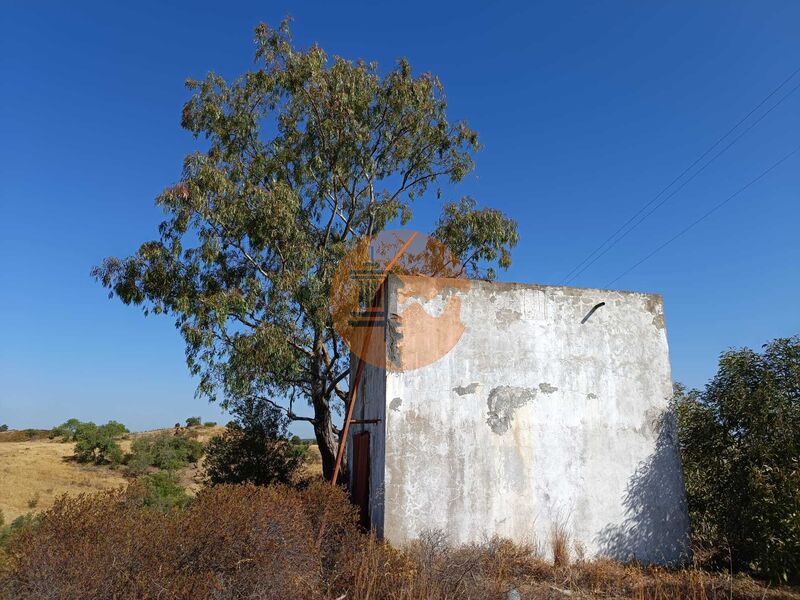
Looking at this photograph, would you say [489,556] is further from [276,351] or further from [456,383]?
[276,351]

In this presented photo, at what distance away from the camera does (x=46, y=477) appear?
22.8m

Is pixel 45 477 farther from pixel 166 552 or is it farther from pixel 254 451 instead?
pixel 166 552

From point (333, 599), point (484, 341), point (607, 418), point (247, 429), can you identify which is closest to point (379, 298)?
point (484, 341)

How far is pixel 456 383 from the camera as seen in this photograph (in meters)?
7.88

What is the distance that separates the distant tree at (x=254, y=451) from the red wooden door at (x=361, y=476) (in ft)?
12.7

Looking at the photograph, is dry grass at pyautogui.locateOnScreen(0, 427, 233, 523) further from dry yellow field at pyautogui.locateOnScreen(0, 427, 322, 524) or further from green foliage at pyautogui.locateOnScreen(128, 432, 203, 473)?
green foliage at pyautogui.locateOnScreen(128, 432, 203, 473)

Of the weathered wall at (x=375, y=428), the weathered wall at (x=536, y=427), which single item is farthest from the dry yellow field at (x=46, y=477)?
the weathered wall at (x=536, y=427)

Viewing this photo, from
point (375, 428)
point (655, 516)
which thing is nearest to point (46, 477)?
point (375, 428)

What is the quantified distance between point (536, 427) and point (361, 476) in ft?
10.6

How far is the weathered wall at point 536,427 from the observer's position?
7.51m

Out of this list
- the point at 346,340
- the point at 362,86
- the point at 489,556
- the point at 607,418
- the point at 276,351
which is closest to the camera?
the point at 489,556

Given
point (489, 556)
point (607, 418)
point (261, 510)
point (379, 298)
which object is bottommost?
point (489, 556)

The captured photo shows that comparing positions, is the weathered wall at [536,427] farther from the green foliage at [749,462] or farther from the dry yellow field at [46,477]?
the dry yellow field at [46,477]

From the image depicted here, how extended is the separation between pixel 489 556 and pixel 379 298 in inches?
159
